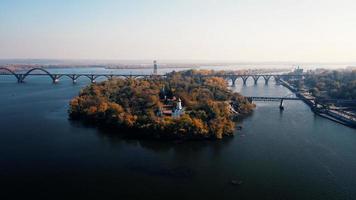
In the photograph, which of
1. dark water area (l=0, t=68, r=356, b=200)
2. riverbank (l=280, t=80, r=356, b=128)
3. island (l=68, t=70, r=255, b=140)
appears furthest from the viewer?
riverbank (l=280, t=80, r=356, b=128)

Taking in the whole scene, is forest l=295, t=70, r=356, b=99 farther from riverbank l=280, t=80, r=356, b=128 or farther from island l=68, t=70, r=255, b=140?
island l=68, t=70, r=255, b=140

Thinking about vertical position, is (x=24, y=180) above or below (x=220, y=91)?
below

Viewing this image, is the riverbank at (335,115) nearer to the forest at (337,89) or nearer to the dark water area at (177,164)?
the dark water area at (177,164)

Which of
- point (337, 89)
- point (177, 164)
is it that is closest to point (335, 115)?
point (337, 89)

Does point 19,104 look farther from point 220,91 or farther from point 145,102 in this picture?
point 220,91

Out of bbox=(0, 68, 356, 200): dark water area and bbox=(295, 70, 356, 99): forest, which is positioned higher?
bbox=(295, 70, 356, 99): forest

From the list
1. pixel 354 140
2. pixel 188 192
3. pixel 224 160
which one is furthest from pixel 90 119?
pixel 354 140

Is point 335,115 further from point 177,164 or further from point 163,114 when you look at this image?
point 177,164

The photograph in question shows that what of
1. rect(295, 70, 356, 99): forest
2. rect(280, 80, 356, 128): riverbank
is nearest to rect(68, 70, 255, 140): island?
rect(280, 80, 356, 128): riverbank

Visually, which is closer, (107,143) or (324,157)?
(324,157)
